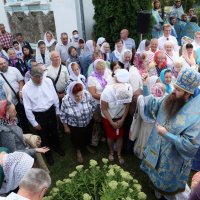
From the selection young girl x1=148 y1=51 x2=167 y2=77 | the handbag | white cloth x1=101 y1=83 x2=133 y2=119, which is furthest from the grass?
young girl x1=148 y1=51 x2=167 y2=77

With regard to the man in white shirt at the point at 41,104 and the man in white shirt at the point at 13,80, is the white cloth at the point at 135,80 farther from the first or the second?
the man in white shirt at the point at 13,80

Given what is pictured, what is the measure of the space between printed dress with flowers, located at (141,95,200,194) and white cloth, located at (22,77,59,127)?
1783 millimetres

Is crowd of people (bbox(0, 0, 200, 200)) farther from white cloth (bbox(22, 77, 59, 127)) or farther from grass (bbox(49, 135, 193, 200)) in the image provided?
grass (bbox(49, 135, 193, 200))

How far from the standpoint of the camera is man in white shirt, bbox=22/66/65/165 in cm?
419

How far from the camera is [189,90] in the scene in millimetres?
2809

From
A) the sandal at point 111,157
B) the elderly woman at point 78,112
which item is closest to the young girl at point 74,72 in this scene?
the elderly woman at point 78,112

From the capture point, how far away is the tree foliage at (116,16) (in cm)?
833

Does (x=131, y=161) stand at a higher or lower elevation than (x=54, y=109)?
lower

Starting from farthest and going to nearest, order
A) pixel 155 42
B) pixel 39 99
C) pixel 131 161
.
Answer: pixel 155 42 < pixel 131 161 < pixel 39 99

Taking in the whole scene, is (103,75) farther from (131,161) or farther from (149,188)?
(149,188)

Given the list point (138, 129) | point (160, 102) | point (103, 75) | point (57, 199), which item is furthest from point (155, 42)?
point (57, 199)

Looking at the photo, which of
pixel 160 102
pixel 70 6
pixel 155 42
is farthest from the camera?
pixel 70 6

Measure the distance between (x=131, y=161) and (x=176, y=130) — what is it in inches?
72.9

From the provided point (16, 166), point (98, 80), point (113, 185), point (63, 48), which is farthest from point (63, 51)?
point (113, 185)
